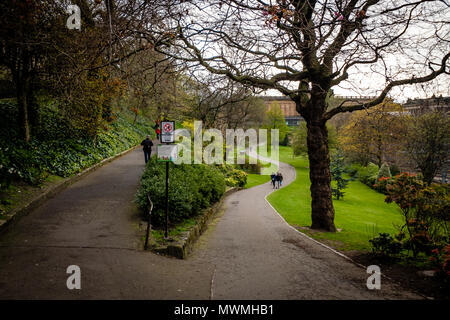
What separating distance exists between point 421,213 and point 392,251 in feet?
3.82

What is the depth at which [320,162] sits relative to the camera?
11.1 metres

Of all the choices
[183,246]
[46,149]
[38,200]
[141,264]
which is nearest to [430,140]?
[183,246]

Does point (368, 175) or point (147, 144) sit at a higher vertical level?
point (147, 144)

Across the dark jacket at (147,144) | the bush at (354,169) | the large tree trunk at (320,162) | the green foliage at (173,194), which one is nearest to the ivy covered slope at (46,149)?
the dark jacket at (147,144)

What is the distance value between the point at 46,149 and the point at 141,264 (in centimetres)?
1050

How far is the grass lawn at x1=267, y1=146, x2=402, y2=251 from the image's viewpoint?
33.9 ft

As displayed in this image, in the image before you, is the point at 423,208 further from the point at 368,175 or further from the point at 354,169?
the point at 354,169

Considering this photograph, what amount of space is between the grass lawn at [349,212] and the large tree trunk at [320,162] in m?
0.83

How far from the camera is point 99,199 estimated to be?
10.6 meters

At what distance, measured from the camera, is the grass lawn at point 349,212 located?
33.9 ft

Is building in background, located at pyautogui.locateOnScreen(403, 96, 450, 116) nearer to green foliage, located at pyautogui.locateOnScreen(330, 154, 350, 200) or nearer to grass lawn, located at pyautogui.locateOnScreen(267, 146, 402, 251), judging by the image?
grass lawn, located at pyautogui.locateOnScreen(267, 146, 402, 251)
